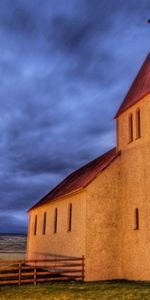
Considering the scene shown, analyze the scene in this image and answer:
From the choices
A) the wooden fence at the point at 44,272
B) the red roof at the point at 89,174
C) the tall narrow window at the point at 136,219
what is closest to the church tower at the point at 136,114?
the red roof at the point at 89,174

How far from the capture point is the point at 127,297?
12.3 metres

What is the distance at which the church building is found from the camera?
1777 cm

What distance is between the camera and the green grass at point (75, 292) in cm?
1263

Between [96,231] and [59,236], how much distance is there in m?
5.56

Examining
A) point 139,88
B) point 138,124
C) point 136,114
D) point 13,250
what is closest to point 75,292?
point 138,124

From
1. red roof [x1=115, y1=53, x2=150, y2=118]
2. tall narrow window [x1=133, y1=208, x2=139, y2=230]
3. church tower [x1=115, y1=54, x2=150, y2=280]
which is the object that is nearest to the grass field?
church tower [x1=115, y1=54, x2=150, y2=280]

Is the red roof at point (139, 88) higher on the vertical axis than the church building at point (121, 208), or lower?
higher

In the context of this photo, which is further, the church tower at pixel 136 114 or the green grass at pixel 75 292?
the church tower at pixel 136 114

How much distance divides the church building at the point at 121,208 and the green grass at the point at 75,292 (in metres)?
2.56

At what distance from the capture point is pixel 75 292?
45.8 ft

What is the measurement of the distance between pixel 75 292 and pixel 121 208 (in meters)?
6.82

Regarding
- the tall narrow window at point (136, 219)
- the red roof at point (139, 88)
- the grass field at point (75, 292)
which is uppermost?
the red roof at point (139, 88)

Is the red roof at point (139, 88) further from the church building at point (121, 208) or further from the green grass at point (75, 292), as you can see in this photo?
the green grass at point (75, 292)

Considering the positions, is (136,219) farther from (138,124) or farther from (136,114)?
(136,114)
